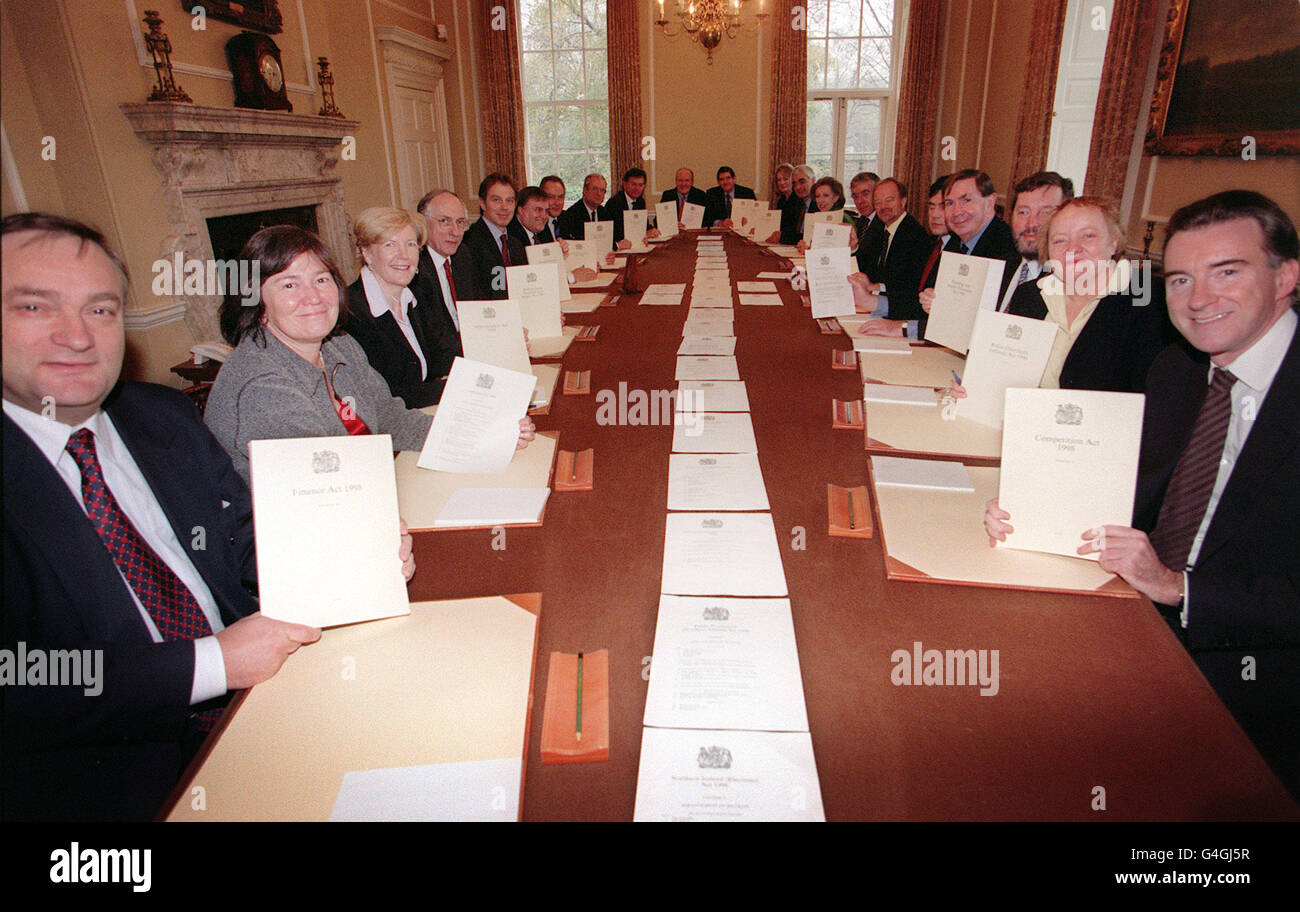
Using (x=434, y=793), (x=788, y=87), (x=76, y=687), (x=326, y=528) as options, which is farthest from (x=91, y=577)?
(x=788, y=87)

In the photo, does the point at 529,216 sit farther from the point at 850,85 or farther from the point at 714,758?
the point at 850,85

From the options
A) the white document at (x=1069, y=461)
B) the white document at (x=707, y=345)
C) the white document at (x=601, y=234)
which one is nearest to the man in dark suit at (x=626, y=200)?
the white document at (x=601, y=234)

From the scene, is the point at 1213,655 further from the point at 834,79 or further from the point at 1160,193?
the point at 834,79

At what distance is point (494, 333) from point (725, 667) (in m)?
1.49

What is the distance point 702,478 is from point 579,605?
0.52m

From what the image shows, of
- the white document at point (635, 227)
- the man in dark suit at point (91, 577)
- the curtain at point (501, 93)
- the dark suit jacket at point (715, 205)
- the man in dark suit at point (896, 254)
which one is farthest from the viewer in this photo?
the curtain at point (501, 93)

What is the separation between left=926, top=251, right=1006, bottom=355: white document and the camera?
234 centimetres

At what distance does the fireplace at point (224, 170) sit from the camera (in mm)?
4094

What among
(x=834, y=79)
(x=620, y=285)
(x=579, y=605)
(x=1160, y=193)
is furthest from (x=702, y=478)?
(x=834, y=79)

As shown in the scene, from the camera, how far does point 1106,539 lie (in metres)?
1.19

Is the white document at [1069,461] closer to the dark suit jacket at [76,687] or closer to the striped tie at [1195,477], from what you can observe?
the striped tie at [1195,477]

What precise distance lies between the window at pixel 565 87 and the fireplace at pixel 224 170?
401 cm

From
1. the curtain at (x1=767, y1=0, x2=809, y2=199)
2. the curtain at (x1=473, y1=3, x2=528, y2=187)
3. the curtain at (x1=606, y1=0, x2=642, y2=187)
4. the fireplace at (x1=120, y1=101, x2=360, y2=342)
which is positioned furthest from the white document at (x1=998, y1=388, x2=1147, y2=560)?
the curtain at (x1=473, y1=3, x2=528, y2=187)

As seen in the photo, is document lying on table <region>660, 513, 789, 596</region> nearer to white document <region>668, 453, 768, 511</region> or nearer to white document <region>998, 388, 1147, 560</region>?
white document <region>668, 453, 768, 511</region>
